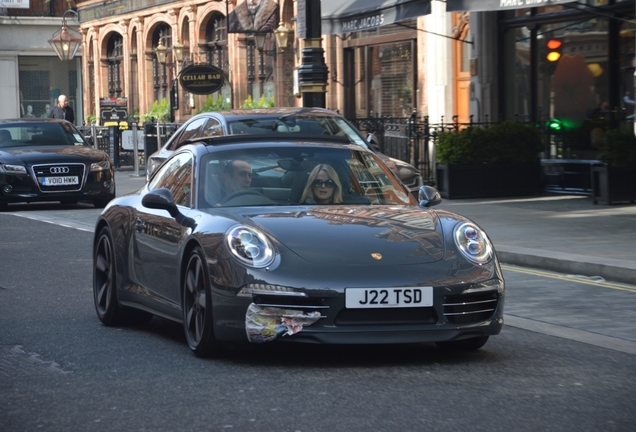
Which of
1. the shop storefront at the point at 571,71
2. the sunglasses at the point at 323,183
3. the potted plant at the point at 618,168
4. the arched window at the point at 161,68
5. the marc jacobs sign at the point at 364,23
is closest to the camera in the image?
the sunglasses at the point at 323,183

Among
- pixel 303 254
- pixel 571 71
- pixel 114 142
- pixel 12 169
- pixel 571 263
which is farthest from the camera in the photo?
pixel 114 142

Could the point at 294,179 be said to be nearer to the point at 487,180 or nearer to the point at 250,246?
the point at 250,246

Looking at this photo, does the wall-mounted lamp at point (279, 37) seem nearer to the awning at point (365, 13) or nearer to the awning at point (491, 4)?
the awning at point (365, 13)

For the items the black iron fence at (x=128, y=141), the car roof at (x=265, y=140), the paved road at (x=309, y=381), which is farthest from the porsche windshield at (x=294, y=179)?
the black iron fence at (x=128, y=141)

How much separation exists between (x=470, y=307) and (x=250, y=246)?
1197 mm

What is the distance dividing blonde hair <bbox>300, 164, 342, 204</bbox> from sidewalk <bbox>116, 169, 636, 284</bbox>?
3936 millimetres

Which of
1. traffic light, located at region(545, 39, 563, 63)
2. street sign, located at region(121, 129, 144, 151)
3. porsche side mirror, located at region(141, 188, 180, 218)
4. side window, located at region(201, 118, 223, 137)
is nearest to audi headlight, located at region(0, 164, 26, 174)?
side window, located at region(201, 118, 223, 137)

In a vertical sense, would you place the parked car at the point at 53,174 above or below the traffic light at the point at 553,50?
below

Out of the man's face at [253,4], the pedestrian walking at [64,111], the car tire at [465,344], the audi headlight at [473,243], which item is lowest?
the car tire at [465,344]

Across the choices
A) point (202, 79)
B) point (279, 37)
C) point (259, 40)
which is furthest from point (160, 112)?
point (202, 79)

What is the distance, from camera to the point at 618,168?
1809 centimetres

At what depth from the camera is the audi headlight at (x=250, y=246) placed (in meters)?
7.18

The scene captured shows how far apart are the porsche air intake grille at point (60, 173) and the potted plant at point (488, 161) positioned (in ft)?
18.3

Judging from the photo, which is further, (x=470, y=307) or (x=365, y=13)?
(x=365, y=13)
